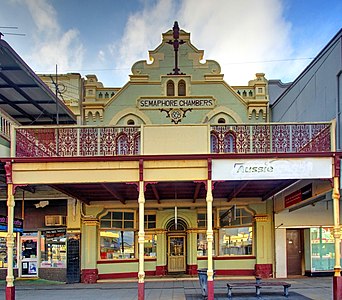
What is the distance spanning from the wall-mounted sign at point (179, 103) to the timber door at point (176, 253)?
232 inches

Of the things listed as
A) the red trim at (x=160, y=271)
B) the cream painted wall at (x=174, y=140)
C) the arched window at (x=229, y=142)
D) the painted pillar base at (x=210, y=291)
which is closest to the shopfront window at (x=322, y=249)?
the red trim at (x=160, y=271)

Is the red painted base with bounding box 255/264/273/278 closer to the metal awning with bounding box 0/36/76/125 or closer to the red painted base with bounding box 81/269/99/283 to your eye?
the red painted base with bounding box 81/269/99/283

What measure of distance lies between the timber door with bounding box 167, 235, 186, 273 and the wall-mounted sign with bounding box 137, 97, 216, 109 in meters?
5.90

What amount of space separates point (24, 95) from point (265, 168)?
28.2 feet

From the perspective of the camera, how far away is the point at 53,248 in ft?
62.8

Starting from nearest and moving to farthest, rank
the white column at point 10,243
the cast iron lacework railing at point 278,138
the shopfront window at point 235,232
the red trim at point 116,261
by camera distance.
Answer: the white column at point 10,243
the cast iron lacework railing at point 278,138
the red trim at point 116,261
the shopfront window at point 235,232

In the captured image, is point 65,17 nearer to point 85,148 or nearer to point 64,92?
point 64,92

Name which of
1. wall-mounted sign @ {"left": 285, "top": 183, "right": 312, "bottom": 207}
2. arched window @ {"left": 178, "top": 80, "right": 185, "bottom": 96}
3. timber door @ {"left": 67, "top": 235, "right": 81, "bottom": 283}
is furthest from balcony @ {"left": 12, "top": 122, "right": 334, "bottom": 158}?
arched window @ {"left": 178, "top": 80, "right": 185, "bottom": 96}

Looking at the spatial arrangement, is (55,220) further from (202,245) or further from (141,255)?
(141,255)

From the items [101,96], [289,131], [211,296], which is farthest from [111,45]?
[211,296]

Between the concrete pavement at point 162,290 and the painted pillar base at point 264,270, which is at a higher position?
the painted pillar base at point 264,270

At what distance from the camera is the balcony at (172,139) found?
12.7 meters

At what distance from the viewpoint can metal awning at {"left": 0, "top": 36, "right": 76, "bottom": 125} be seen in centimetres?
1318

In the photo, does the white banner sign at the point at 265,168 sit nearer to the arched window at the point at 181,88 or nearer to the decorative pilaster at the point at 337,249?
the decorative pilaster at the point at 337,249
